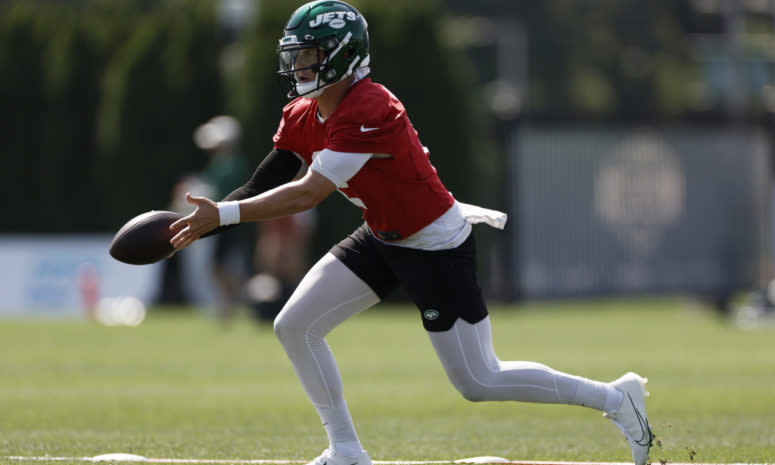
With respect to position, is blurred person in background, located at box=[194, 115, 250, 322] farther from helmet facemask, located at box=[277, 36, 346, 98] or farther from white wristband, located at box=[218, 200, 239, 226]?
white wristband, located at box=[218, 200, 239, 226]

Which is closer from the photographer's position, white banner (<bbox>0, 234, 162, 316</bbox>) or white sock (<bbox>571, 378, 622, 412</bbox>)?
white sock (<bbox>571, 378, 622, 412</bbox>)

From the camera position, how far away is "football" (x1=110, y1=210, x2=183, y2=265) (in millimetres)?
6645

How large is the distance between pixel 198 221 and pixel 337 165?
25.8 inches

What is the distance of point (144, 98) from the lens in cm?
2556

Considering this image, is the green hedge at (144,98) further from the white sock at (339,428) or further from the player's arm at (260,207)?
the player's arm at (260,207)

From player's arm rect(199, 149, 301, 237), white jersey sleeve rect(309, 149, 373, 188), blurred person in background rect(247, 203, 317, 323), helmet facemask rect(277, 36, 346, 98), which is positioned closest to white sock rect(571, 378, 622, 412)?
white jersey sleeve rect(309, 149, 373, 188)

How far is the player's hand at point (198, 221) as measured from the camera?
6.25m

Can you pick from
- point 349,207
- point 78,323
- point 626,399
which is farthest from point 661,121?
point 626,399

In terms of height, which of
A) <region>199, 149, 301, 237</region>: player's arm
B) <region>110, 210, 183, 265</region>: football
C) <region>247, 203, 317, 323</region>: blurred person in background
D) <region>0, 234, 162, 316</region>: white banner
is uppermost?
<region>199, 149, 301, 237</region>: player's arm

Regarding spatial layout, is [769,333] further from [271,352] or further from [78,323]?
[78,323]

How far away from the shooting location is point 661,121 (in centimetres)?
2614

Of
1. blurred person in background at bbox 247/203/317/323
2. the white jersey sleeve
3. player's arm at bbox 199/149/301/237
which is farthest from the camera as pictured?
blurred person in background at bbox 247/203/317/323

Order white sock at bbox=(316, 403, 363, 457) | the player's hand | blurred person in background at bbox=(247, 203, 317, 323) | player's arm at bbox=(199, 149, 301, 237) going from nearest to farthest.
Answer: the player's hand
white sock at bbox=(316, 403, 363, 457)
player's arm at bbox=(199, 149, 301, 237)
blurred person in background at bbox=(247, 203, 317, 323)

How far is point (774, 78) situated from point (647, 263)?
156 feet
